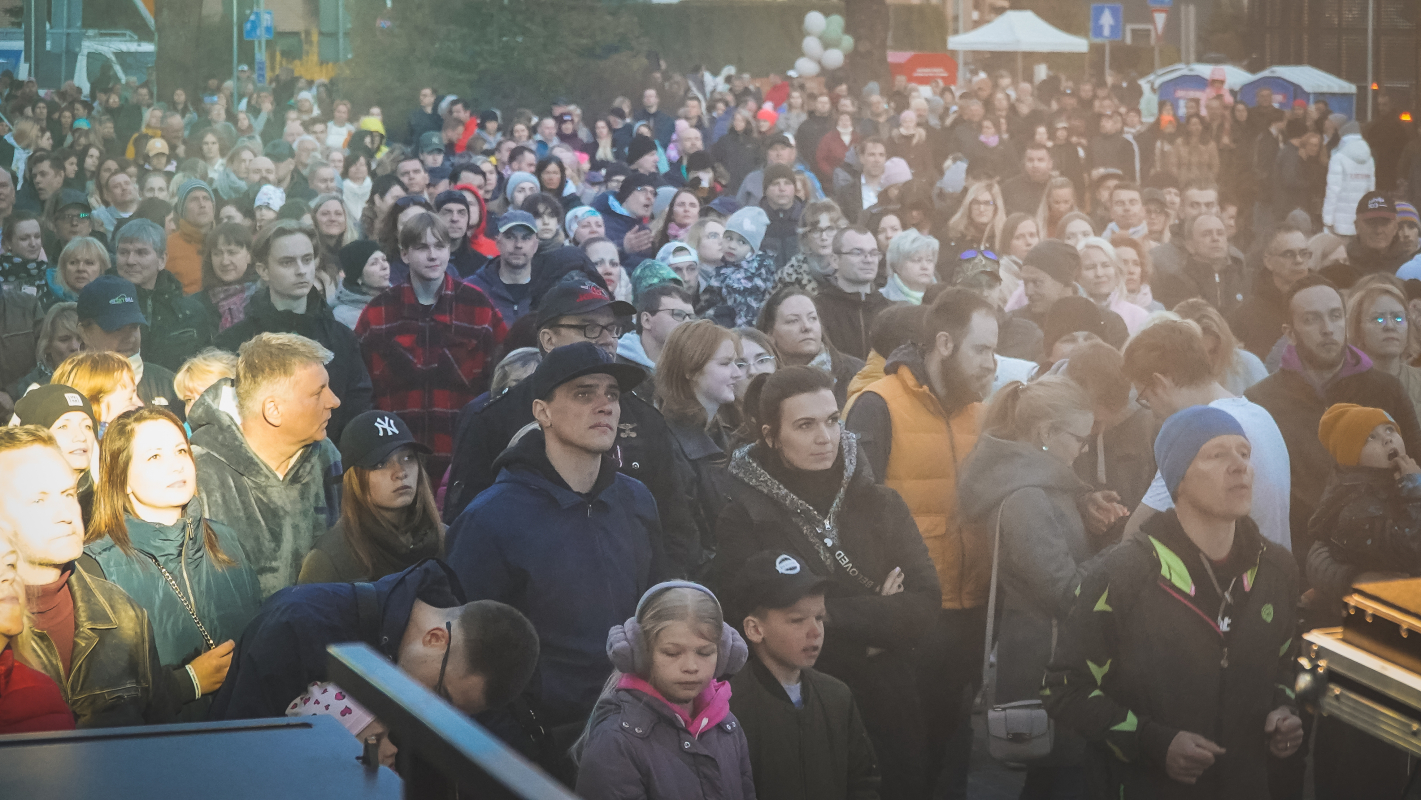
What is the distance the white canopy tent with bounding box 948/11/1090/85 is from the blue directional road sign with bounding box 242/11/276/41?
10.3m

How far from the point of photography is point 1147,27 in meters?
36.1

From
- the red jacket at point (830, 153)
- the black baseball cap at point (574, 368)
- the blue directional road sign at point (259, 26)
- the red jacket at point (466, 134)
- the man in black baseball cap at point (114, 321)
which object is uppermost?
the blue directional road sign at point (259, 26)

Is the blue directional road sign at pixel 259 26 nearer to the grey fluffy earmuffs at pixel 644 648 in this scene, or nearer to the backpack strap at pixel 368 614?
the backpack strap at pixel 368 614

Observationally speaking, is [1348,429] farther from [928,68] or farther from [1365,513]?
[928,68]

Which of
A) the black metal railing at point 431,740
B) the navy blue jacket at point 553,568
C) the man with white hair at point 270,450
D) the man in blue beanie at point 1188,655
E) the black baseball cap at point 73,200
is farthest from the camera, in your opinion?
the black baseball cap at point 73,200

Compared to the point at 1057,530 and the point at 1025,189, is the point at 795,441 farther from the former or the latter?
the point at 1025,189

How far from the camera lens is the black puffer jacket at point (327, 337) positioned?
6.33 meters

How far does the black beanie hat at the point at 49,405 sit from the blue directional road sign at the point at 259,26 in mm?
18460

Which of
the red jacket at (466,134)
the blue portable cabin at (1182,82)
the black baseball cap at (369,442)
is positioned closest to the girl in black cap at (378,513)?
the black baseball cap at (369,442)

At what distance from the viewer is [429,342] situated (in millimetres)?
6715

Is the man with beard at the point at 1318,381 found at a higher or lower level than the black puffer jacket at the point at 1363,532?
higher

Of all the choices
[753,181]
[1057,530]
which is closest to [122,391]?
[1057,530]

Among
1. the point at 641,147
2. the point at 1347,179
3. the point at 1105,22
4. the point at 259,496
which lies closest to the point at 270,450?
the point at 259,496

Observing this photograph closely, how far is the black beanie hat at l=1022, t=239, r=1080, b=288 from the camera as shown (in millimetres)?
7008
